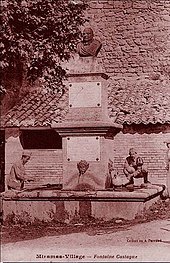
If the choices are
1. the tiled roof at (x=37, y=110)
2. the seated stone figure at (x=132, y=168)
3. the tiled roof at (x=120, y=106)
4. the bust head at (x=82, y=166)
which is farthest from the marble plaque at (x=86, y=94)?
the tiled roof at (x=37, y=110)

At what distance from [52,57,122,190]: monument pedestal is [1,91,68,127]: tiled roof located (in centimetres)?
326

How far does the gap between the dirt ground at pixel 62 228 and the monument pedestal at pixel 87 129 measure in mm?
678

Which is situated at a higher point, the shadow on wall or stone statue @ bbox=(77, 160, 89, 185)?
the shadow on wall

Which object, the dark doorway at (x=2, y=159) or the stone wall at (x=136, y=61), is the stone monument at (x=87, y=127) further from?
the dark doorway at (x=2, y=159)

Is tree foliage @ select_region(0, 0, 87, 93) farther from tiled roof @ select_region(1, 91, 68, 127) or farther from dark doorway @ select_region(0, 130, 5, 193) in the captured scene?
dark doorway @ select_region(0, 130, 5, 193)

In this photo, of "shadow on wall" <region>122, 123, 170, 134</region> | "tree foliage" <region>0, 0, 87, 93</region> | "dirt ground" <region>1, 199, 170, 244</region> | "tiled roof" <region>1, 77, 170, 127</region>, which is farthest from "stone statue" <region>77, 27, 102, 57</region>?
"shadow on wall" <region>122, 123, 170, 134</region>

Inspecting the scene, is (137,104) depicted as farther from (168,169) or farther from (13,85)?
(13,85)

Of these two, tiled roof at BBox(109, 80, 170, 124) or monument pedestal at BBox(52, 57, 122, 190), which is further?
tiled roof at BBox(109, 80, 170, 124)

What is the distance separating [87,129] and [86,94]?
53 centimetres

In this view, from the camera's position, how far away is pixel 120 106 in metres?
10.6

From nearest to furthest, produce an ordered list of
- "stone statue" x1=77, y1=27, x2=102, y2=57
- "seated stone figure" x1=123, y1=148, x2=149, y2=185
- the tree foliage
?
"stone statue" x1=77, y1=27, x2=102, y2=57 → "seated stone figure" x1=123, y1=148, x2=149, y2=185 → the tree foliage

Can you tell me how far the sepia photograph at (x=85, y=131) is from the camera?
635 centimetres

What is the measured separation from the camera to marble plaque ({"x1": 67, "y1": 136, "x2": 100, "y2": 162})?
7395 mm

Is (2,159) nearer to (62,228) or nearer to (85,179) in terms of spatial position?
(85,179)
